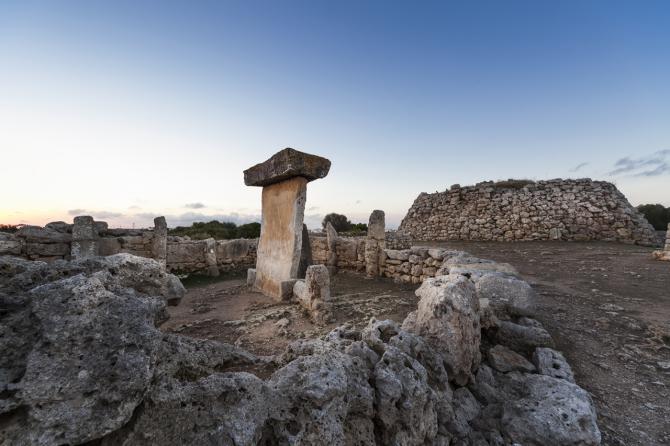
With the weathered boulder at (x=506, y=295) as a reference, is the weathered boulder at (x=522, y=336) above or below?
below

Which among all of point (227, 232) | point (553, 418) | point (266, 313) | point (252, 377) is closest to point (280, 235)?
point (266, 313)

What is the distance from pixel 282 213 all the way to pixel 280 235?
0.45 metres

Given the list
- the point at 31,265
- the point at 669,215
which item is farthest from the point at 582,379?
the point at 669,215

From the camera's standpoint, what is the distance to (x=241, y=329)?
4090 millimetres

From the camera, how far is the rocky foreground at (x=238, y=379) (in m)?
1.15

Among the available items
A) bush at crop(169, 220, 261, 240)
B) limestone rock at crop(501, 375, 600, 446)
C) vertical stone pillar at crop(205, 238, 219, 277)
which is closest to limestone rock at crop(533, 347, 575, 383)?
limestone rock at crop(501, 375, 600, 446)

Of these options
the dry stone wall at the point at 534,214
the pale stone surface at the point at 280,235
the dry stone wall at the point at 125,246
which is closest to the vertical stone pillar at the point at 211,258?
the dry stone wall at the point at 125,246

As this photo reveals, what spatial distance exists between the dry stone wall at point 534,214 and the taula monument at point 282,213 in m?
12.3

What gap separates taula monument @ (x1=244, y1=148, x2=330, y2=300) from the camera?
17.5ft

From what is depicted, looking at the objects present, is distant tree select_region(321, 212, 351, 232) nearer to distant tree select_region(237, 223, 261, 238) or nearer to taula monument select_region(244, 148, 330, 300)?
distant tree select_region(237, 223, 261, 238)

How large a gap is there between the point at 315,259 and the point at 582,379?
21.8ft

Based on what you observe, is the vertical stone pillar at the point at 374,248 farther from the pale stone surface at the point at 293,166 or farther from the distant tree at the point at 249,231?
the distant tree at the point at 249,231

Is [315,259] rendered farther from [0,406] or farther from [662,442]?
[0,406]

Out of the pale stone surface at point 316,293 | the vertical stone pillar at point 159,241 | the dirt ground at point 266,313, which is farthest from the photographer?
the vertical stone pillar at point 159,241
